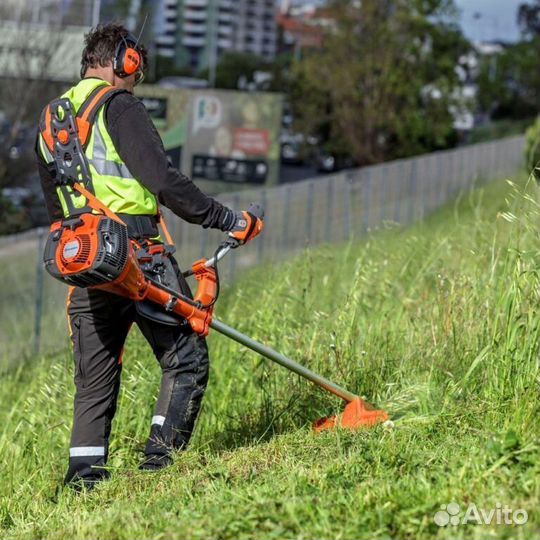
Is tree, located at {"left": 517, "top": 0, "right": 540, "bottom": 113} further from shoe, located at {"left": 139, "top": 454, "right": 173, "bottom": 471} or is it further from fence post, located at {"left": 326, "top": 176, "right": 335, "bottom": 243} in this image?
shoe, located at {"left": 139, "top": 454, "right": 173, "bottom": 471}

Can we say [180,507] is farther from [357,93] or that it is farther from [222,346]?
[357,93]

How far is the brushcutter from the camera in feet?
16.7

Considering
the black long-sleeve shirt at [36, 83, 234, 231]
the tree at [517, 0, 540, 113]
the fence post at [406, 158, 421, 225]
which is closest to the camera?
the black long-sleeve shirt at [36, 83, 234, 231]

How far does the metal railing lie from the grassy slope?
1.03 metres

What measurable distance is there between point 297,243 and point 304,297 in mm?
9132

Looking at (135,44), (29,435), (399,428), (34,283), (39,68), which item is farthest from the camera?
(39,68)

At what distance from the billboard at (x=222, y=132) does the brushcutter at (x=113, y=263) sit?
20628 mm

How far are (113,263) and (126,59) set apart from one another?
3.36 feet

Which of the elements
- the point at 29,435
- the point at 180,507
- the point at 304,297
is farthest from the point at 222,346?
the point at 180,507

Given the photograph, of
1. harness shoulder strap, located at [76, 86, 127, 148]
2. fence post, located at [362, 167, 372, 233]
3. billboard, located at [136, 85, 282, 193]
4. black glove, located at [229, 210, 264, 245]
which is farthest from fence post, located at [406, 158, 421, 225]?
harness shoulder strap, located at [76, 86, 127, 148]

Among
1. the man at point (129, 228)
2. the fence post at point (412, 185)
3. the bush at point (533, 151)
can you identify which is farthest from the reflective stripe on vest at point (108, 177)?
the fence post at point (412, 185)

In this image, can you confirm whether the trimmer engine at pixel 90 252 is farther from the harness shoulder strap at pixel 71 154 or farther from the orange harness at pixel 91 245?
the harness shoulder strap at pixel 71 154

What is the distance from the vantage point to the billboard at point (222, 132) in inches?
1060

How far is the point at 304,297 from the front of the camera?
735cm
